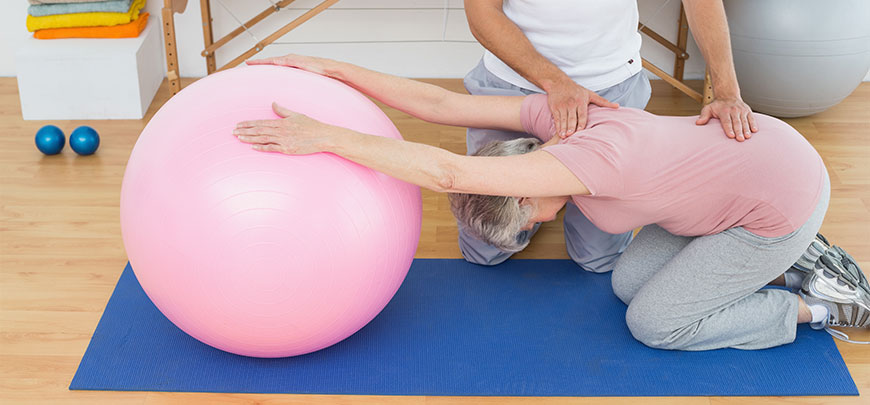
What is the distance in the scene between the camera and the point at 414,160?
69.2 inches

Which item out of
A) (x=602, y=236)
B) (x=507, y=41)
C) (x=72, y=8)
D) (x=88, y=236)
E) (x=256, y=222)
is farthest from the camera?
(x=72, y=8)

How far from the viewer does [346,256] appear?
179cm

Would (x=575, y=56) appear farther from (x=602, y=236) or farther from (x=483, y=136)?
(x=602, y=236)

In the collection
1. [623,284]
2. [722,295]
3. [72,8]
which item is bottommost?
[623,284]

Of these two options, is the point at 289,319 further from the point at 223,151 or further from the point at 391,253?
the point at 223,151

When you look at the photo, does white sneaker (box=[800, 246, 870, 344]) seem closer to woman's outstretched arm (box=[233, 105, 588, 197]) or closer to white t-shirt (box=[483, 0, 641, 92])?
white t-shirt (box=[483, 0, 641, 92])

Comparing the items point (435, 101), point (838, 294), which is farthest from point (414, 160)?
point (838, 294)

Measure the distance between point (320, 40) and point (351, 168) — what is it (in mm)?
2070

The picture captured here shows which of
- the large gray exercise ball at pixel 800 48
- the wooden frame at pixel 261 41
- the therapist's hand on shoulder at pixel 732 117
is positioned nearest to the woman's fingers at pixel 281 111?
the therapist's hand on shoulder at pixel 732 117

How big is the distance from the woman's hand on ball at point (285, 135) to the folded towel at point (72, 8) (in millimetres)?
1976

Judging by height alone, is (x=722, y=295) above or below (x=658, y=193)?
below

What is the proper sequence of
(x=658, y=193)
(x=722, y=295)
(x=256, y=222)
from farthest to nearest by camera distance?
(x=722, y=295) → (x=658, y=193) → (x=256, y=222)

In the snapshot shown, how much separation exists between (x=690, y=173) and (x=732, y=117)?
197 millimetres

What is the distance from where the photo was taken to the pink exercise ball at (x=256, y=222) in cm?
173
